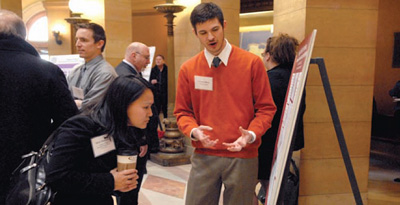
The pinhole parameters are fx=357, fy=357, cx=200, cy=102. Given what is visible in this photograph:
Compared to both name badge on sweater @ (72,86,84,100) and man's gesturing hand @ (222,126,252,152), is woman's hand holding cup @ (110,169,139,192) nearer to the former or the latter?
man's gesturing hand @ (222,126,252,152)

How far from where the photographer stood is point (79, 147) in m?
1.36

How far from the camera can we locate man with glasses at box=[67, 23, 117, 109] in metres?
2.77

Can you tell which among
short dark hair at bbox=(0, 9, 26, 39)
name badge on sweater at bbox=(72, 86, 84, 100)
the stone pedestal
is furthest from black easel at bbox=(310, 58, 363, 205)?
the stone pedestal

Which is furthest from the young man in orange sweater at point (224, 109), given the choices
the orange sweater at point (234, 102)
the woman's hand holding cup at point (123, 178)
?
the woman's hand holding cup at point (123, 178)

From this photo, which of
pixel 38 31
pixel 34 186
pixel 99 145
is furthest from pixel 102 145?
pixel 38 31

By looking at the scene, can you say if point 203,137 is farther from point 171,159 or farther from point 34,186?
point 171,159

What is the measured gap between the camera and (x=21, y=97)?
5.67ft

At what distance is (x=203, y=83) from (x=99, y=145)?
68cm

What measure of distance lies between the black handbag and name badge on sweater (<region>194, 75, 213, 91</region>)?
0.76 m

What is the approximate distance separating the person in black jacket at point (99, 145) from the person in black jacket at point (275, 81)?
1.10 meters

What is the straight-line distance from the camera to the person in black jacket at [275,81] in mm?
2371

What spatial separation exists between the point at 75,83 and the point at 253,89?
5.47 feet

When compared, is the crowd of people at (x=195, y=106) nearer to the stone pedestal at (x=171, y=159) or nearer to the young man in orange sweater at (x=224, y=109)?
the young man in orange sweater at (x=224, y=109)

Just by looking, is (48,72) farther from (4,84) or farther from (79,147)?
(79,147)
